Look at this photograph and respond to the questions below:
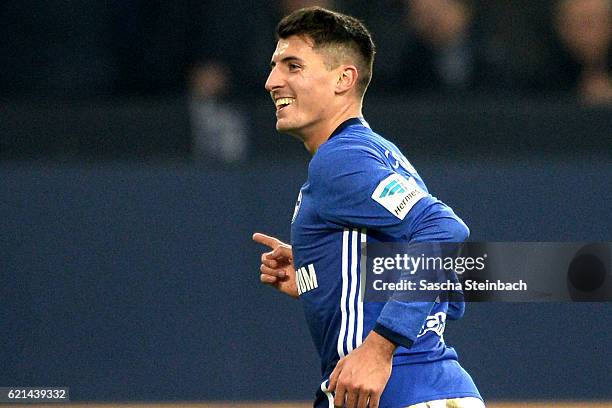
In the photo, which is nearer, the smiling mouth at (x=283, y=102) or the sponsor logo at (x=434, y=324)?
the sponsor logo at (x=434, y=324)

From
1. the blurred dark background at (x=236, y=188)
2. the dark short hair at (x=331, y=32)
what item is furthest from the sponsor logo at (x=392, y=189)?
the blurred dark background at (x=236, y=188)

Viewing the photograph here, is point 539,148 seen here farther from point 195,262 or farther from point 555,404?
point 195,262

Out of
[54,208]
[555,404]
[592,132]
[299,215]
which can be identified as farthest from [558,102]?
[299,215]

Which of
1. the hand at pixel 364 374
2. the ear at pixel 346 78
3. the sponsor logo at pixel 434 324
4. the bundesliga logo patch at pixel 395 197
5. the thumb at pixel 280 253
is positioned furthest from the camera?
the thumb at pixel 280 253

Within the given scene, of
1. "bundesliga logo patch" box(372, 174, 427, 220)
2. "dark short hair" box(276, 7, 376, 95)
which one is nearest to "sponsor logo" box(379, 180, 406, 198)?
"bundesliga logo patch" box(372, 174, 427, 220)

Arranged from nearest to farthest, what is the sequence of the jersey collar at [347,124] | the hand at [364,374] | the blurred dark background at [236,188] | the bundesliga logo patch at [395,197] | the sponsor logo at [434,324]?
the hand at [364,374] < the bundesliga logo patch at [395,197] < the sponsor logo at [434,324] < the jersey collar at [347,124] < the blurred dark background at [236,188]

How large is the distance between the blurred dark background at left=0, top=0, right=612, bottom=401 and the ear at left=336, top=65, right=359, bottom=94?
11.4 feet

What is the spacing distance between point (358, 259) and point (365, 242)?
5cm

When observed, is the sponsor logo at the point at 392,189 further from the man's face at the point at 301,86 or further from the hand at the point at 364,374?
the man's face at the point at 301,86

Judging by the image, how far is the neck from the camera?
12.4ft

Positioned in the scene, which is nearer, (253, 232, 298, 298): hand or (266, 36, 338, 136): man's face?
(266, 36, 338, 136): man's face

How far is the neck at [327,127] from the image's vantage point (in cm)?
377

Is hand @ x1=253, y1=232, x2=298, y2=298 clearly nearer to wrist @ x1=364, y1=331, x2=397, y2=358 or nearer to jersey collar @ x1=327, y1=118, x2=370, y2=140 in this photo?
jersey collar @ x1=327, y1=118, x2=370, y2=140

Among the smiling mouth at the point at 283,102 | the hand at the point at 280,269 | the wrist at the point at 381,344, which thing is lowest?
the wrist at the point at 381,344
